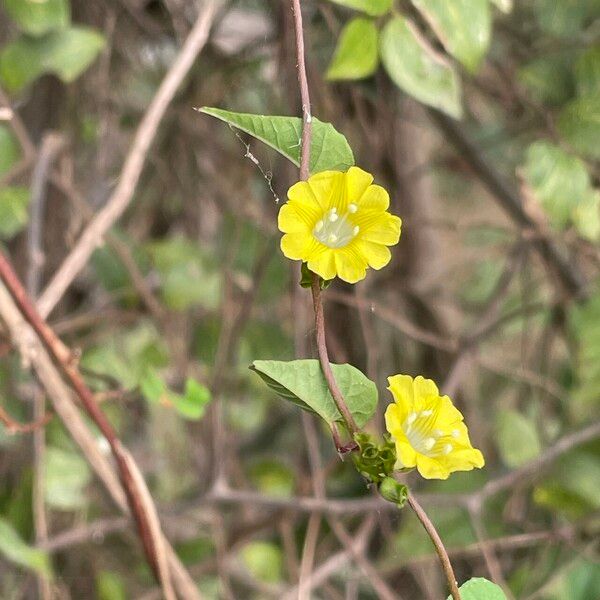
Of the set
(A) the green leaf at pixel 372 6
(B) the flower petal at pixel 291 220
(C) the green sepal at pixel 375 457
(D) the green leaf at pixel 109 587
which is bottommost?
(D) the green leaf at pixel 109 587

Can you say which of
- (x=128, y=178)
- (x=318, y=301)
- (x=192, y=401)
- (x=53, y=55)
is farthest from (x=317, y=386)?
(x=53, y=55)

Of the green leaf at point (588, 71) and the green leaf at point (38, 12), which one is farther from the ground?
the green leaf at point (38, 12)

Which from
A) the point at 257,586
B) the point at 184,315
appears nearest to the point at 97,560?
the point at 257,586

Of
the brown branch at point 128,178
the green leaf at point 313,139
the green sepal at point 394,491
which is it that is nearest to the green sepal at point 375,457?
the green sepal at point 394,491

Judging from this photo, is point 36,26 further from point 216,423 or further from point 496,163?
point 496,163

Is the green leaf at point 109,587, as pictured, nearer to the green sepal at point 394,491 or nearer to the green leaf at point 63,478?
the green leaf at point 63,478

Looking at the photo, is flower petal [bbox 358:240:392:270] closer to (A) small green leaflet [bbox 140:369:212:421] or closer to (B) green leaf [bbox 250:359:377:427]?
(B) green leaf [bbox 250:359:377:427]

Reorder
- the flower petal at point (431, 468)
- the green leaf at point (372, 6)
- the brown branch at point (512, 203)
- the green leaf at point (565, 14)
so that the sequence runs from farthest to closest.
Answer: the brown branch at point (512, 203) → the green leaf at point (565, 14) → the green leaf at point (372, 6) → the flower petal at point (431, 468)

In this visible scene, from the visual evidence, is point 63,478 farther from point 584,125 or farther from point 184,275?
point 584,125

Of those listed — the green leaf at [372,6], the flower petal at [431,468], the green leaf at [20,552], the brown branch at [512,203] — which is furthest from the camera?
the brown branch at [512,203]
